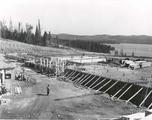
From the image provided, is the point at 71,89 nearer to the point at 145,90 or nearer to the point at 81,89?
the point at 81,89

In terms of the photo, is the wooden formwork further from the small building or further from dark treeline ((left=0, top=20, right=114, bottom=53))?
dark treeline ((left=0, top=20, right=114, bottom=53))

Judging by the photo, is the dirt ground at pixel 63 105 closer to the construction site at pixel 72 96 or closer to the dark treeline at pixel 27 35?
the construction site at pixel 72 96

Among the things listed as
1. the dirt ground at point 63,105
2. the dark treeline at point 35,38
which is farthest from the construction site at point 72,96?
the dark treeline at point 35,38

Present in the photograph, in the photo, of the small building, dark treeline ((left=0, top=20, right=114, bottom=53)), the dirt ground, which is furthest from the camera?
dark treeline ((left=0, top=20, right=114, bottom=53))

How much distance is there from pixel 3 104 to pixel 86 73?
49.2 feet

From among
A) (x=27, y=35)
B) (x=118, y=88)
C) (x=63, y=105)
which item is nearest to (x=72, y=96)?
(x=63, y=105)

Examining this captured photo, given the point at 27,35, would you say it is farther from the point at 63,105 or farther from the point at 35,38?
the point at 63,105

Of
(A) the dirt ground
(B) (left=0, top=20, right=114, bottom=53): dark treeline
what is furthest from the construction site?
(B) (left=0, top=20, right=114, bottom=53): dark treeline

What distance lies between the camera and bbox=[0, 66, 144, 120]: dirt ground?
60.0 feet

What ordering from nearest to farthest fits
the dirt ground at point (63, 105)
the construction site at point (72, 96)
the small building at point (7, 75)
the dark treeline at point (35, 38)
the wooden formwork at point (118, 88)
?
the dirt ground at point (63, 105) → the construction site at point (72, 96) → the wooden formwork at point (118, 88) → the small building at point (7, 75) → the dark treeline at point (35, 38)

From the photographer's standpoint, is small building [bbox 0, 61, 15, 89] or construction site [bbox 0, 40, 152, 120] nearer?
construction site [bbox 0, 40, 152, 120]

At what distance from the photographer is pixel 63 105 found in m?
21.2

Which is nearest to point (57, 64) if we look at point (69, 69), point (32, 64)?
point (69, 69)

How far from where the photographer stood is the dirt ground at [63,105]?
1830 centimetres
